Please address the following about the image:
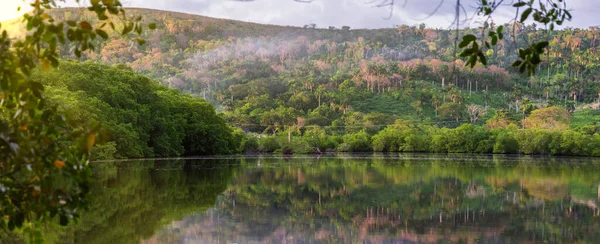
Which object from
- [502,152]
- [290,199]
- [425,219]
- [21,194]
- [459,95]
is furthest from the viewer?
[459,95]

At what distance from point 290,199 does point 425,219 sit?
5979mm

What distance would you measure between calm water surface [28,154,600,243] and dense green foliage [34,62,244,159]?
1484cm

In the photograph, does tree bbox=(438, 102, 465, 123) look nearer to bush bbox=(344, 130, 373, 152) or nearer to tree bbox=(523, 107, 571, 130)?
tree bbox=(523, 107, 571, 130)

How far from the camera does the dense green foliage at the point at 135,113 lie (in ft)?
148

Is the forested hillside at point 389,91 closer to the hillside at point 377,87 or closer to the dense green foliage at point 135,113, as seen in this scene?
the hillside at point 377,87

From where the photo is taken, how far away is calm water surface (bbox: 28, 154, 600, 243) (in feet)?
48.9

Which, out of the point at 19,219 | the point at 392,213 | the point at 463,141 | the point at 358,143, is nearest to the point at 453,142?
the point at 463,141

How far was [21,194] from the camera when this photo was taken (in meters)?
4.77

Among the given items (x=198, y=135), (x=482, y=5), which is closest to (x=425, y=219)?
(x=482, y=5)

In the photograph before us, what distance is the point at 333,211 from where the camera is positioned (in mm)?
19516

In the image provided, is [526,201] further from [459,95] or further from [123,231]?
[459,95]

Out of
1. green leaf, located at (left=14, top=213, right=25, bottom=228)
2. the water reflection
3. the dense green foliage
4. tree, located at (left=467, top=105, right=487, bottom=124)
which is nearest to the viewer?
green leaf, located at (left=14, top=213, right=25, bottom=228)

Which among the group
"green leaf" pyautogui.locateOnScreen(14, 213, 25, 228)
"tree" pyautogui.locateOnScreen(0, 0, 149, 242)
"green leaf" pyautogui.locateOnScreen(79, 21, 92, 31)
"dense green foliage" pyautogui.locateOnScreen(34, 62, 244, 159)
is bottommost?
"dense green foliage" pyautogui.locateOnScreen(34, 62, 244, 159)

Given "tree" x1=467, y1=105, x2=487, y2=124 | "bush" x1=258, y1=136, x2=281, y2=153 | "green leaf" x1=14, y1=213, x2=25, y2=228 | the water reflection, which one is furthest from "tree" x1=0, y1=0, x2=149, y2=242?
"tree" x1=467, y1=105, x2=487, y2=124
